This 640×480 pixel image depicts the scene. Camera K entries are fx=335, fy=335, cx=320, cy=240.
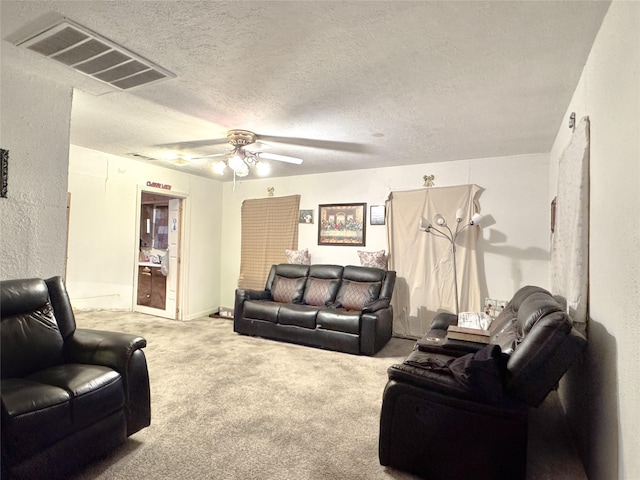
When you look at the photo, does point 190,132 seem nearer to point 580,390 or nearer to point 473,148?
point 473,148

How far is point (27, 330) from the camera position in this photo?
1.93 meters

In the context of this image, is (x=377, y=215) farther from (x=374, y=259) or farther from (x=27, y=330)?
(x=27, y=330)

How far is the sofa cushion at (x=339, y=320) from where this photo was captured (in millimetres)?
3839

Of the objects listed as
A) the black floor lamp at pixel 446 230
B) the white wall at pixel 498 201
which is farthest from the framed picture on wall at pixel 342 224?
the black floor lamp at pixel 446 230

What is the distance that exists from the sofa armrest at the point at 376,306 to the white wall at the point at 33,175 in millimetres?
2886

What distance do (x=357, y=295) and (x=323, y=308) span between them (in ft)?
1.57

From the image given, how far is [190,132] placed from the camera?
3.34 meters

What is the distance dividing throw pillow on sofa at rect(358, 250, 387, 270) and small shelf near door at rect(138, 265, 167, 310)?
339cm

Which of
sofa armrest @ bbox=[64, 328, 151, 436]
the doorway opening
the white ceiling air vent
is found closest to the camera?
the white ceiling air vent

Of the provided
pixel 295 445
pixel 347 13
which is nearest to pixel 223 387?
pixel 295 445

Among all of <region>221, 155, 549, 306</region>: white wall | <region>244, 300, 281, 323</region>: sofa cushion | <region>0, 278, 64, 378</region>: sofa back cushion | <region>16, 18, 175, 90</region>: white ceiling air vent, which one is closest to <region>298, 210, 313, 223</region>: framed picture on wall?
<region>221, 155, 549, 306</region>: white wall

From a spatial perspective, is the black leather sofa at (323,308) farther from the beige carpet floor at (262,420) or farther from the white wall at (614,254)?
the white wall at (614,254)

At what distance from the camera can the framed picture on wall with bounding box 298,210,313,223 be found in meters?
5.34

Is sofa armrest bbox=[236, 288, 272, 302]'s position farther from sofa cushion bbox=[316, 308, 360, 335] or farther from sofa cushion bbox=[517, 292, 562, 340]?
sofa cushion bbox=[517, 292, 562, 340]
